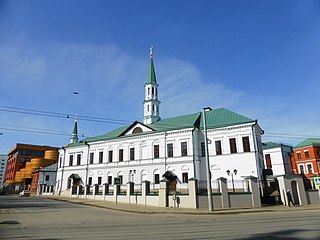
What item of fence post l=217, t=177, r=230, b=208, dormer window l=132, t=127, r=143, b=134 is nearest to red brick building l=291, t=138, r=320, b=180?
dormer window l=132, t=127, r=143, b=134

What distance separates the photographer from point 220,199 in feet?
65.7

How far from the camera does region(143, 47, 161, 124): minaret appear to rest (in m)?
45.8

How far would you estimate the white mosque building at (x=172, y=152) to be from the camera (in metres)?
31.8

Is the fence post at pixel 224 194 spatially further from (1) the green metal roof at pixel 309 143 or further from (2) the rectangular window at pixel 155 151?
(1) the green metal roof at pixel 309 143

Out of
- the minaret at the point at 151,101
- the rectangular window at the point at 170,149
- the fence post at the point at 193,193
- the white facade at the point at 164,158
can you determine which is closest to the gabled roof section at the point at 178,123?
the white facade at the point at 164,158

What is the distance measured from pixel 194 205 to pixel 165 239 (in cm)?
1270

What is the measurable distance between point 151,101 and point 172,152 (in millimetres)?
14285

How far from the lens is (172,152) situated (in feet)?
115

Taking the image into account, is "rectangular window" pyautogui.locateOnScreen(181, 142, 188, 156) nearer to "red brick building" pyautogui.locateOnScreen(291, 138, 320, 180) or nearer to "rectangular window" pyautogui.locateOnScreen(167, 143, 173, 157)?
"rectangular window" pyautogui.locateOnScreen(167, 143, 173, 157)

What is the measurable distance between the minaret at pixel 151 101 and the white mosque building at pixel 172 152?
0.28 m

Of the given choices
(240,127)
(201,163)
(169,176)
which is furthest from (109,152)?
(240,127)

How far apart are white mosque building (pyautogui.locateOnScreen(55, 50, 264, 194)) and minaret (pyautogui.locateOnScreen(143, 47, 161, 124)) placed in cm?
28

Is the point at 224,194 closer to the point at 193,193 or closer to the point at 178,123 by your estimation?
the point at 193,193

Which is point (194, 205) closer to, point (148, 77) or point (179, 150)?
point (179, 150)
